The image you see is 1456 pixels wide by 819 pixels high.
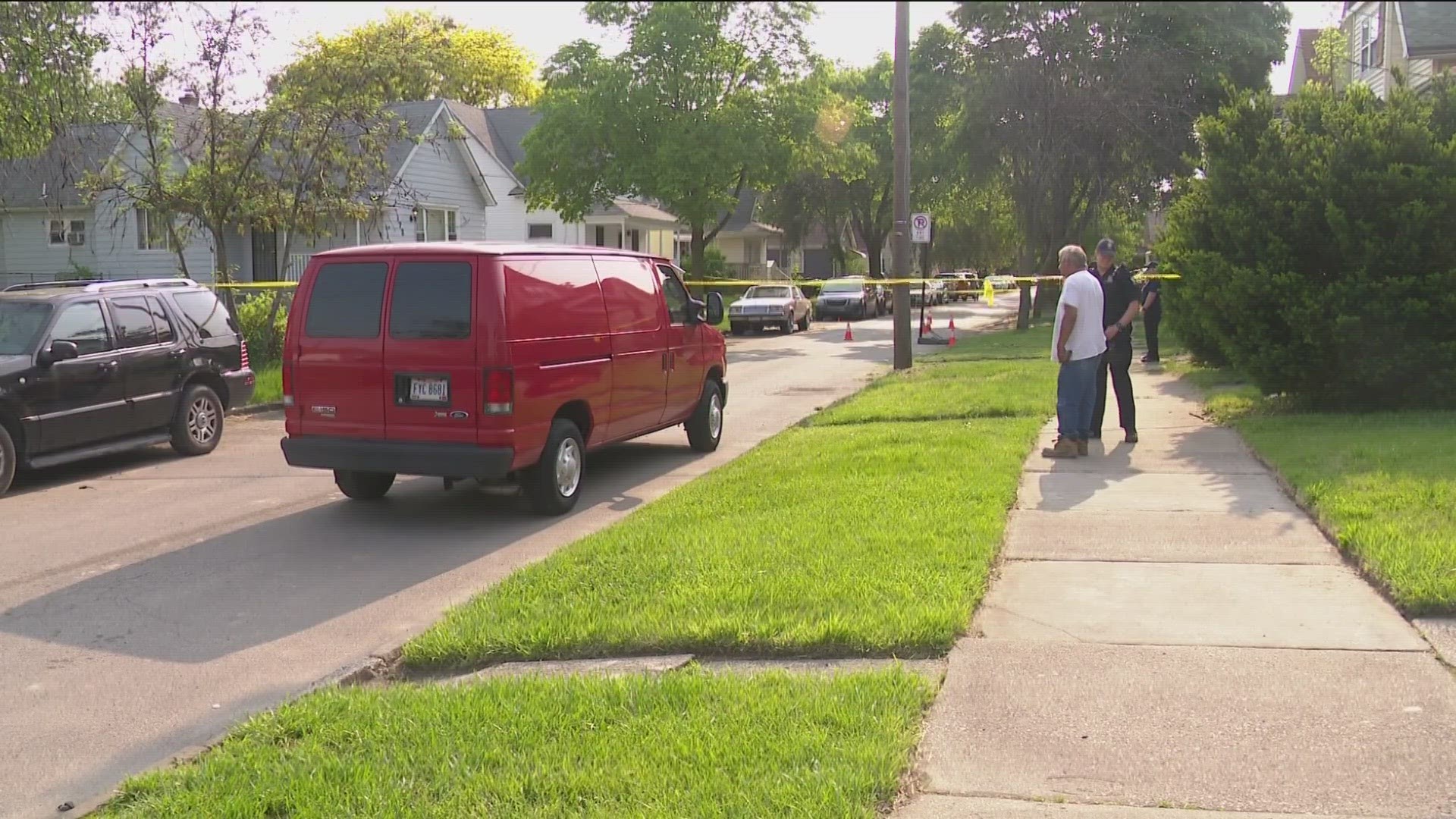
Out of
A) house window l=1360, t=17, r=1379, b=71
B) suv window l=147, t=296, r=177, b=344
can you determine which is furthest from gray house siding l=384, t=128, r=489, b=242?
house window l=1360, t=17, r=1379, b=71

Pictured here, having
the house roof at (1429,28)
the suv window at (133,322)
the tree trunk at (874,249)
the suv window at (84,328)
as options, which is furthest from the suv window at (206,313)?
the tree trunk at (874,249)

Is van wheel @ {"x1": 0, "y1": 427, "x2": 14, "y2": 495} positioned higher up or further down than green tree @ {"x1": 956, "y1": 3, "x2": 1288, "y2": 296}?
further down

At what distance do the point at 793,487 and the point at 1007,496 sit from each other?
4.82 ft

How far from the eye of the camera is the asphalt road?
4.86 meters

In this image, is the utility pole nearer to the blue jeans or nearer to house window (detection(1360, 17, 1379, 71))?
the blue jeans

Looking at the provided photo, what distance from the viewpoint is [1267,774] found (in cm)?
386

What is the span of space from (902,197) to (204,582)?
1439 centimetres

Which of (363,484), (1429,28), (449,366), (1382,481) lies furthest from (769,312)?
(1382,481)

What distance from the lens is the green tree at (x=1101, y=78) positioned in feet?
86.4

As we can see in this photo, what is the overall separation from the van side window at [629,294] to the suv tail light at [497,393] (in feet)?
5.37

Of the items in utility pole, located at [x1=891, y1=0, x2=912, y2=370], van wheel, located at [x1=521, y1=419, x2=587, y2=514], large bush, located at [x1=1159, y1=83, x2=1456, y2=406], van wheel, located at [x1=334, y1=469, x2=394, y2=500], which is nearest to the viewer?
van wheel, located at [x1=521, y1=419, x2=587, y2=514]

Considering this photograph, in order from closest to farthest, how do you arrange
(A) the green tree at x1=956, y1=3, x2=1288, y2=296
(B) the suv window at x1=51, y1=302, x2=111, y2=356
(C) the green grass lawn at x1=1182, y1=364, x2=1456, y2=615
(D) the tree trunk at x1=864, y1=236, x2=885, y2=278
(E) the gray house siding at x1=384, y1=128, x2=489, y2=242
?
(C) the green grass lawn at x1=1182, y1=364, x2=1456, y2=615 → (B) the suv window at x1=51, y1=302, x2=111, y2=356 → (A) the green tree at x1=956, y1=3, x2=1288, y2=296 → (E) the gray house siding at x1=384, y1=128, x2=489, y2=242 → (D) the tree trunk at x1=864, y1=236, x2=885, y2=278

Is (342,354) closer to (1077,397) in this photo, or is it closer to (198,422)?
(198,422)

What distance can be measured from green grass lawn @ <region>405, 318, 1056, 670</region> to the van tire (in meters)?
5.47
